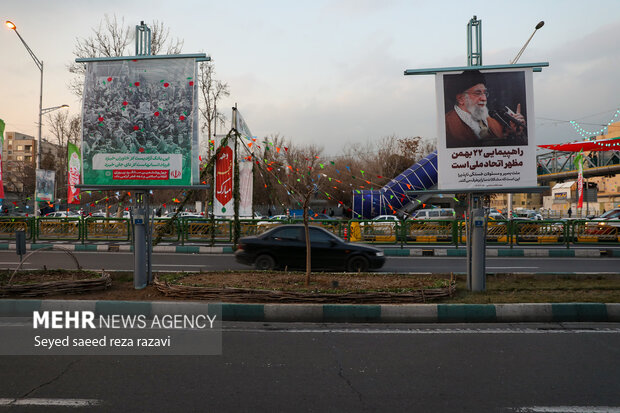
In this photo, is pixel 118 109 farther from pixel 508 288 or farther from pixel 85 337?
pixel 508 288

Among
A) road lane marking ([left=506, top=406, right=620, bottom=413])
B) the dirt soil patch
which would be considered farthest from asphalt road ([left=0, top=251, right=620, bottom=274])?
road lane marking ([left=506, top=406, right=620, bottom=413])

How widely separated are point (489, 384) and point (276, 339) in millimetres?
2592

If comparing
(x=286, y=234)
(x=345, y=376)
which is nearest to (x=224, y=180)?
(x=286, y=234)

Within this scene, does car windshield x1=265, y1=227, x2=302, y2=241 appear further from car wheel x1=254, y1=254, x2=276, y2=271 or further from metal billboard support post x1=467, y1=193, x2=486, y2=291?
metal billboard support post x1=467, y1=193, x2=486, y2=291

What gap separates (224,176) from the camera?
17094 mm

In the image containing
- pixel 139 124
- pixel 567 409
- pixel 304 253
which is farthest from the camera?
pixel 304 253

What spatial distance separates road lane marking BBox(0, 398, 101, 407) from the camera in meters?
3.70

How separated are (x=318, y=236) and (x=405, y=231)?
25.3 ft

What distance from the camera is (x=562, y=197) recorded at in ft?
209

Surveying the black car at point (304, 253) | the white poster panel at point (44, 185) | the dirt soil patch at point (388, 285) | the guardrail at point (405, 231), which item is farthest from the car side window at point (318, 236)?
the white poster panel at point (44, 185)

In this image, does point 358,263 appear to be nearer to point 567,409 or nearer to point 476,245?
point 476,245

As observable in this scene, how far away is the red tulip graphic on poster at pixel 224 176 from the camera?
16.8 metres

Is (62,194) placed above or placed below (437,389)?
above

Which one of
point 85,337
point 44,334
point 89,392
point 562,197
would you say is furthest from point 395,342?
point 562,197
